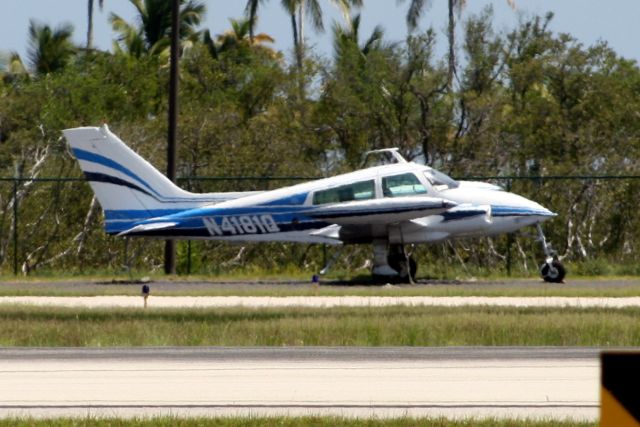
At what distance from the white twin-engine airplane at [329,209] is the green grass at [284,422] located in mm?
18761

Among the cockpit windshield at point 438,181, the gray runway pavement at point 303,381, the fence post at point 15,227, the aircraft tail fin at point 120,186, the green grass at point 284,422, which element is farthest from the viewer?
the fence post at point 15,227

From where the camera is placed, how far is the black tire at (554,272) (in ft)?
95.7

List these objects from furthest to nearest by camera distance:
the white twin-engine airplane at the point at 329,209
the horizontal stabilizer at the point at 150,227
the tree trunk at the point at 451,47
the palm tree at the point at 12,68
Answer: the palm tree at the point at 12,68 < the tree trunk at the point at 451,47 < the horizontal stabilizer at the point at 150,227 < the white twin-engine airplane at the point at 329,209

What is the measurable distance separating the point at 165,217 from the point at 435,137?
12.9m

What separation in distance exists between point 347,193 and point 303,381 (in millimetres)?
16834

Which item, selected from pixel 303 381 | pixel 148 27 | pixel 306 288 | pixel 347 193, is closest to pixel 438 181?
pixel 347 193

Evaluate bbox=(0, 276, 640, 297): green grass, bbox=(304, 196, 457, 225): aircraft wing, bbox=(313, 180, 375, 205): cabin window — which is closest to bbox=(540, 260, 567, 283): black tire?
bbox=(0, 276, 640, 297): green grass

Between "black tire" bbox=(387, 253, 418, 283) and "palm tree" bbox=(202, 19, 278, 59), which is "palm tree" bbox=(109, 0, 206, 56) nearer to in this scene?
"palm tree" bbox=(202, 19, 278, 59)

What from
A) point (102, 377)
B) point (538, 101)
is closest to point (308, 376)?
point (102, 377)

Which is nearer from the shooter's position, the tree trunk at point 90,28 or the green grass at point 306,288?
the green grass at point 306,288

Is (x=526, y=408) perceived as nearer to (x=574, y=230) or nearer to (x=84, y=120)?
(x=574, y=230)

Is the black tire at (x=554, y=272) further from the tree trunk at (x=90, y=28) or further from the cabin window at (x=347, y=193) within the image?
the tree trunk at (x=90, y=28)

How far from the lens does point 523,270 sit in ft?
111

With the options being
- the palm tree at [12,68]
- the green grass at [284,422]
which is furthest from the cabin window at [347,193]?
the palm tree at [12,68]
